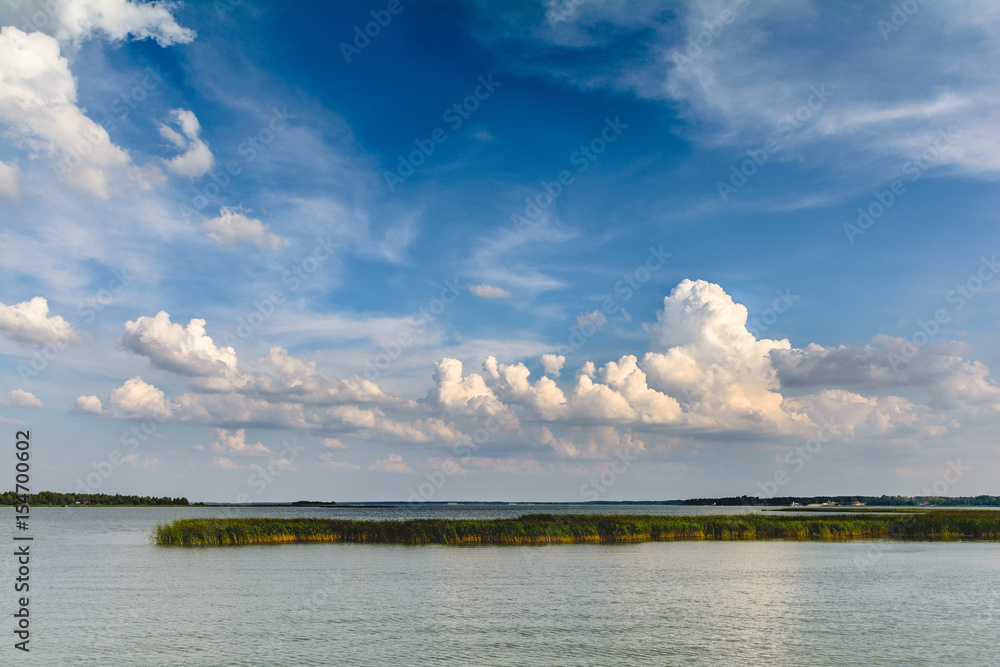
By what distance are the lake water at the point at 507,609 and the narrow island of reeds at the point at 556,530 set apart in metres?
9.97

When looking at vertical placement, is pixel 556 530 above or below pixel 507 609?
above

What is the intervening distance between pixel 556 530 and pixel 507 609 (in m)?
38.9

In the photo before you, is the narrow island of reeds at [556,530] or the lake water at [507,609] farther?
the narrow island of reeds at [556,530]

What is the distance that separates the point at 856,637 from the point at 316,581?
30993 mm

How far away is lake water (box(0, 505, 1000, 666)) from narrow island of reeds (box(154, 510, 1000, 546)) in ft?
32.7

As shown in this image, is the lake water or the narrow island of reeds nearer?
the lake water

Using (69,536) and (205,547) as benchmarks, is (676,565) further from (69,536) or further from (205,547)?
(69,536)

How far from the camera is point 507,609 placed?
3569 centimetres

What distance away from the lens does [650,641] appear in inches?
1131

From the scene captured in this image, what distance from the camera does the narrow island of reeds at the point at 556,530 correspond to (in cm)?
7025

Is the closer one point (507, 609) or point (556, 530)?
point (507, 609)

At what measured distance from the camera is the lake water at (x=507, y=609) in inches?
1059

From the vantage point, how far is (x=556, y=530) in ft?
241

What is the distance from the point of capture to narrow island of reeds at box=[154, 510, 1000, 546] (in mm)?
70250
